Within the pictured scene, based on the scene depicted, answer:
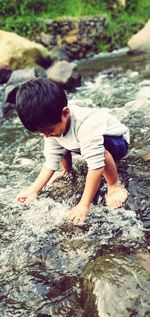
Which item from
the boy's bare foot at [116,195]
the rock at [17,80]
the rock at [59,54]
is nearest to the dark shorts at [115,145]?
the boy's bare foot at [116,195]

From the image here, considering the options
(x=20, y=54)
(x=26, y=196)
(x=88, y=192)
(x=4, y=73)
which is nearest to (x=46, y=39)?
(x=20, y=54)

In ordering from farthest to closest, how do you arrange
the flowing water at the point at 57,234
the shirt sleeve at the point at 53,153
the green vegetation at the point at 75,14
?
the green vegetation at the point at 75,14, the shirt sleeve at the point at 53,153, the flowing water at the point at 57,234

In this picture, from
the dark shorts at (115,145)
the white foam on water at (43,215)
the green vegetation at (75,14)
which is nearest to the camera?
the white foam on water at (43,215)

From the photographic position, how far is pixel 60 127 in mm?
2684

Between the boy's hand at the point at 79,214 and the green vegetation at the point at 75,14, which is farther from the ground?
the boy's hand at the point at 79,214

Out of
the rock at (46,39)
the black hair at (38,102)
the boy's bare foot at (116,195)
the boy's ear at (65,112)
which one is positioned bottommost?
the rock at (46,39)

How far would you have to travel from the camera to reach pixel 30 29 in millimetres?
13234

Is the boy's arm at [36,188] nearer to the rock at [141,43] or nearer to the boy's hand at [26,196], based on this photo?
the boy's hand at [26,196]

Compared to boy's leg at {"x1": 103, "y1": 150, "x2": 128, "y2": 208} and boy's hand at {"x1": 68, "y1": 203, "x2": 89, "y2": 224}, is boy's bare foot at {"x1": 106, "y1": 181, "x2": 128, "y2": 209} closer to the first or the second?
boy's leg at {"x1": 103, "y1": 150, "x2": 128, "y2": 208}

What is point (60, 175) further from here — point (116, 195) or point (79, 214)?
point (79, 214)

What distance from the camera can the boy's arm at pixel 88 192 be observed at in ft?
8.91

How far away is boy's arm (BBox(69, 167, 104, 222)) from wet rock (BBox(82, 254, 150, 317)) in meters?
0.56

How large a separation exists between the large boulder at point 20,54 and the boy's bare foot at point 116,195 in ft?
22.3

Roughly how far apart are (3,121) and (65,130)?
11.4 feet
